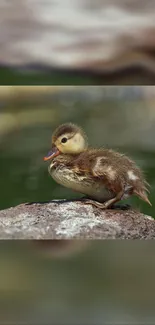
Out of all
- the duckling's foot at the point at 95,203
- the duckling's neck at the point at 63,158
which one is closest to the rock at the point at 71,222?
the duckling's foot at the point at 95,203

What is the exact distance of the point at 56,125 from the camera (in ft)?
6.19

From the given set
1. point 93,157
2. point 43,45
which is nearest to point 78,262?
point 93,157

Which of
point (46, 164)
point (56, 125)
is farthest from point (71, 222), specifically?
point (56, 125)

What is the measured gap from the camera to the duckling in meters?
1.87

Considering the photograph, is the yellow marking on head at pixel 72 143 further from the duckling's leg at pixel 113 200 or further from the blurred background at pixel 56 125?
the duckling's leg at pixel 113 200

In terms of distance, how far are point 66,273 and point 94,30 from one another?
30.5 inches

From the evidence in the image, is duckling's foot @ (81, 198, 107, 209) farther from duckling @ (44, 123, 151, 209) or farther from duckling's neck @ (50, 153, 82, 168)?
duckling's neck @ (50, 153, 82, 168)

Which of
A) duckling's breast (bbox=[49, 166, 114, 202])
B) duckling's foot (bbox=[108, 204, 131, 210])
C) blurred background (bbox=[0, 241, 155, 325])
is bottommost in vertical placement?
blurred background (bbox=[0, 241, 155, 325])

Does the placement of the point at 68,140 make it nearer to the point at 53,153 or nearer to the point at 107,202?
the point at 53,153

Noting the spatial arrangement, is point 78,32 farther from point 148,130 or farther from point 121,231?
point 121,231

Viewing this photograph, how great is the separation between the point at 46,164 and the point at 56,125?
0.42ft

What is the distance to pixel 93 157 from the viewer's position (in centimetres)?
188

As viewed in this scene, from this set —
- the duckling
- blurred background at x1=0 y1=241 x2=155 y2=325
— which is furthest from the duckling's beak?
blurred background at x1=0 y1=241 x2=155 y2=325

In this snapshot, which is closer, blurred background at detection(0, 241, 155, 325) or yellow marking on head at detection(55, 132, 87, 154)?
blurred background at detection(0, 241, 155, 325)
